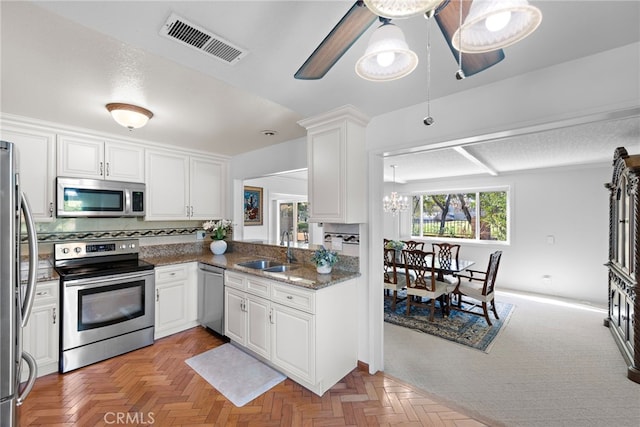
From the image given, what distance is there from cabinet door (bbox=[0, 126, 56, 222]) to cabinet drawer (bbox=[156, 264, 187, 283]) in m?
1.13

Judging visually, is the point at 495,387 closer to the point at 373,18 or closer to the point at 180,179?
the point at 373,18

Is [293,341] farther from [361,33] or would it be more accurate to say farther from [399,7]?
[399,7]

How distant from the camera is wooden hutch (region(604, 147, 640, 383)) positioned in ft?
7.92

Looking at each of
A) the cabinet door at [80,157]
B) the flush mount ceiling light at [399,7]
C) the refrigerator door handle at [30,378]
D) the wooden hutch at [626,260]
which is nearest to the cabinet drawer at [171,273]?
the cabinet door at [80,157]

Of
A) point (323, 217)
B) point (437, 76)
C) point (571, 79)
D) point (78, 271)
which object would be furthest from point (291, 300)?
point (571, 79)

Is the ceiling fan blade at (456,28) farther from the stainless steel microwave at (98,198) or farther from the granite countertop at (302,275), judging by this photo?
the stainless steel microwave at (98,198)

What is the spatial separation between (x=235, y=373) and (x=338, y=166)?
203 cm

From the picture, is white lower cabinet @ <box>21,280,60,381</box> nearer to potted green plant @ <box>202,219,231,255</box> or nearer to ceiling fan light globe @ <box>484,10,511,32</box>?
potted green plant @ <box>202,219,231,255</box>

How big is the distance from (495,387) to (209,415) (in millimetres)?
2282

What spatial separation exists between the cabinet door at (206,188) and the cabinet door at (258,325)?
69.9 inches

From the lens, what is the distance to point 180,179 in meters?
3.67

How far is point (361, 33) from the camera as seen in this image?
3.29 ft

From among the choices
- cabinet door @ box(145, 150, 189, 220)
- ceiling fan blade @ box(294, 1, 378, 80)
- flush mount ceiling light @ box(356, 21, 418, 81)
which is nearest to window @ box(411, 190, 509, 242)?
cabinet door @ box(145, 150, 189, 220)

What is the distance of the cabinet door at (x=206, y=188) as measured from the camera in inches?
150
